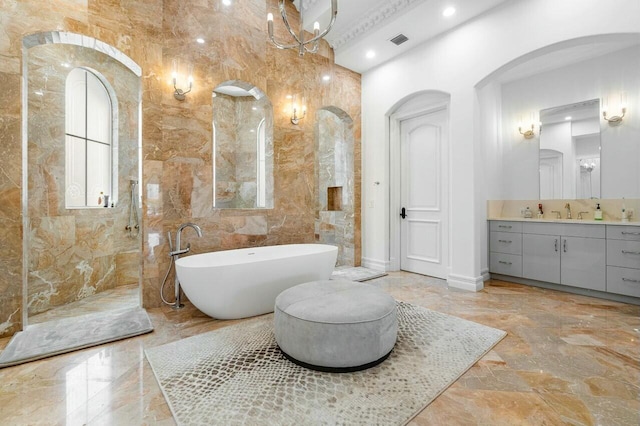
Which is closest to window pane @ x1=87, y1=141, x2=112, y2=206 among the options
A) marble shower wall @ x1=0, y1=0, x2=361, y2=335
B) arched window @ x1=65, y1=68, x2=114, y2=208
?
arched window @ x1=65, y1=68, x2=114, y2=208

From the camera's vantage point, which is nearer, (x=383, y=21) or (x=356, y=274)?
(x=383, y=21)

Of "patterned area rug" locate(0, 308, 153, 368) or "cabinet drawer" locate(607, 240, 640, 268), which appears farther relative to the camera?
"cabinet drawer" locate(607, 240, 640, 268)

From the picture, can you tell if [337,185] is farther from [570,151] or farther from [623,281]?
[623,281]

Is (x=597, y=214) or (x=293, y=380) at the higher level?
(x=597, y=214)

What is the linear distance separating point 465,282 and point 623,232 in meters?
1.58

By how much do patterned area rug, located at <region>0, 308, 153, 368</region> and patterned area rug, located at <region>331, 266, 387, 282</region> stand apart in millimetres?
2305

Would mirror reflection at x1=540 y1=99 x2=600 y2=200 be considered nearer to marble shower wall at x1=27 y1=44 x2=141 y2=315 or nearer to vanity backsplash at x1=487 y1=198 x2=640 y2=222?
vanity backsplash at x1=487 y1=198 x2=640 y2=222

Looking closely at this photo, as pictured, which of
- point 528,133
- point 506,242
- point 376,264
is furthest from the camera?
point 376,264

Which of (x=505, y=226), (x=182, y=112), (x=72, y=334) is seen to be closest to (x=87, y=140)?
(x=182, y=112)

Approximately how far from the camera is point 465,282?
11.5ft

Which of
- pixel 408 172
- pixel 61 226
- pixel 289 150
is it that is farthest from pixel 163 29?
pixel 408 172

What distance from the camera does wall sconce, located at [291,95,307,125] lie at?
3873mm

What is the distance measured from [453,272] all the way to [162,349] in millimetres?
3149

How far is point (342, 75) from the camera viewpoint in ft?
14.8
